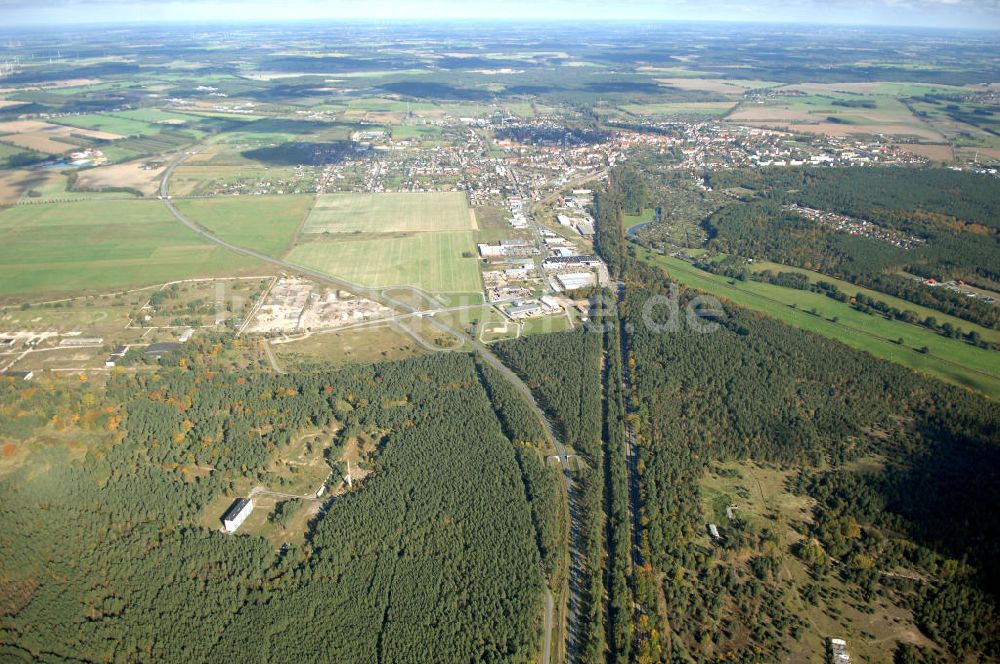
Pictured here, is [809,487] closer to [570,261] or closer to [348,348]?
[348,348]

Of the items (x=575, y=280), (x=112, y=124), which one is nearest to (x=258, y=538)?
(x=575, y=280)

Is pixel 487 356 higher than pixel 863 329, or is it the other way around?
pixel 487 356

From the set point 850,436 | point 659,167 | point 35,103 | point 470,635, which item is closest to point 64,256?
point 470,635

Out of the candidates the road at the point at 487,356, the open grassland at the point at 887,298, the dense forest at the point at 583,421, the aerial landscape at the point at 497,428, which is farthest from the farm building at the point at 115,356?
the open grassland at the point at 887,298

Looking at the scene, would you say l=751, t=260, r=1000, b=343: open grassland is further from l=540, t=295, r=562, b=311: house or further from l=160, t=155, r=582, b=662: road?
l=160, t=155, r=582, b=662: road

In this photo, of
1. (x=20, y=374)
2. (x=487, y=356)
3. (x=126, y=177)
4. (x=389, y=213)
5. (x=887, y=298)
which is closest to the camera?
(x=20, y=374)

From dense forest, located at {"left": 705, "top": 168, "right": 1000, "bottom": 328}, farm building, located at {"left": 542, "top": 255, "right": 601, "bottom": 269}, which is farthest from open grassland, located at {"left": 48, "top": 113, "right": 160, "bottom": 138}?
dense forest, located at {"left": 705, "top": 168, "right": 1000, "bottom": 328}
